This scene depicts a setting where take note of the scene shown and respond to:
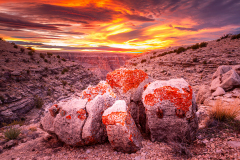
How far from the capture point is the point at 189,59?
1652cm

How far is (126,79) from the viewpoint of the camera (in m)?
5.95

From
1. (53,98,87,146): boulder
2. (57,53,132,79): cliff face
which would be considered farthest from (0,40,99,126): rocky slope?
(57,53,132,79): cliff face

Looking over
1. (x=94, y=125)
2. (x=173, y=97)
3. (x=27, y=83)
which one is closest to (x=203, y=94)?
(x=173, y=97)

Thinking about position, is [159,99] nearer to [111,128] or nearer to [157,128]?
[157,128]

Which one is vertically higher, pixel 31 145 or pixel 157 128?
pixel 157 128

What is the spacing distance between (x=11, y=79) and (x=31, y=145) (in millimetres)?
13317

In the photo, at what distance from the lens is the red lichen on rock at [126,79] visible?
233 inches

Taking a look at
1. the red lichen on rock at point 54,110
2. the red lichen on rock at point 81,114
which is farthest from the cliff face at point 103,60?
the red lichen on rock at point 81,114

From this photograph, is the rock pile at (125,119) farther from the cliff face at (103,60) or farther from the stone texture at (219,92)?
the cliff face at (103,60)

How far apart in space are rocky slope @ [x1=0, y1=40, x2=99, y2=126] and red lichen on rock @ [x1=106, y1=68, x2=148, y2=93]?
10041mm

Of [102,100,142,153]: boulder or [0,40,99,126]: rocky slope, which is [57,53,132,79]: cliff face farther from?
[102,100,142,153]: boulder

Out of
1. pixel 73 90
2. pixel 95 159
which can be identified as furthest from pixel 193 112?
pixel 73 90

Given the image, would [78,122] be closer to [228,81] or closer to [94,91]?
[94,91]

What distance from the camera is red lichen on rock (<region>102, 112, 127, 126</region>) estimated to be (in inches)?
145
